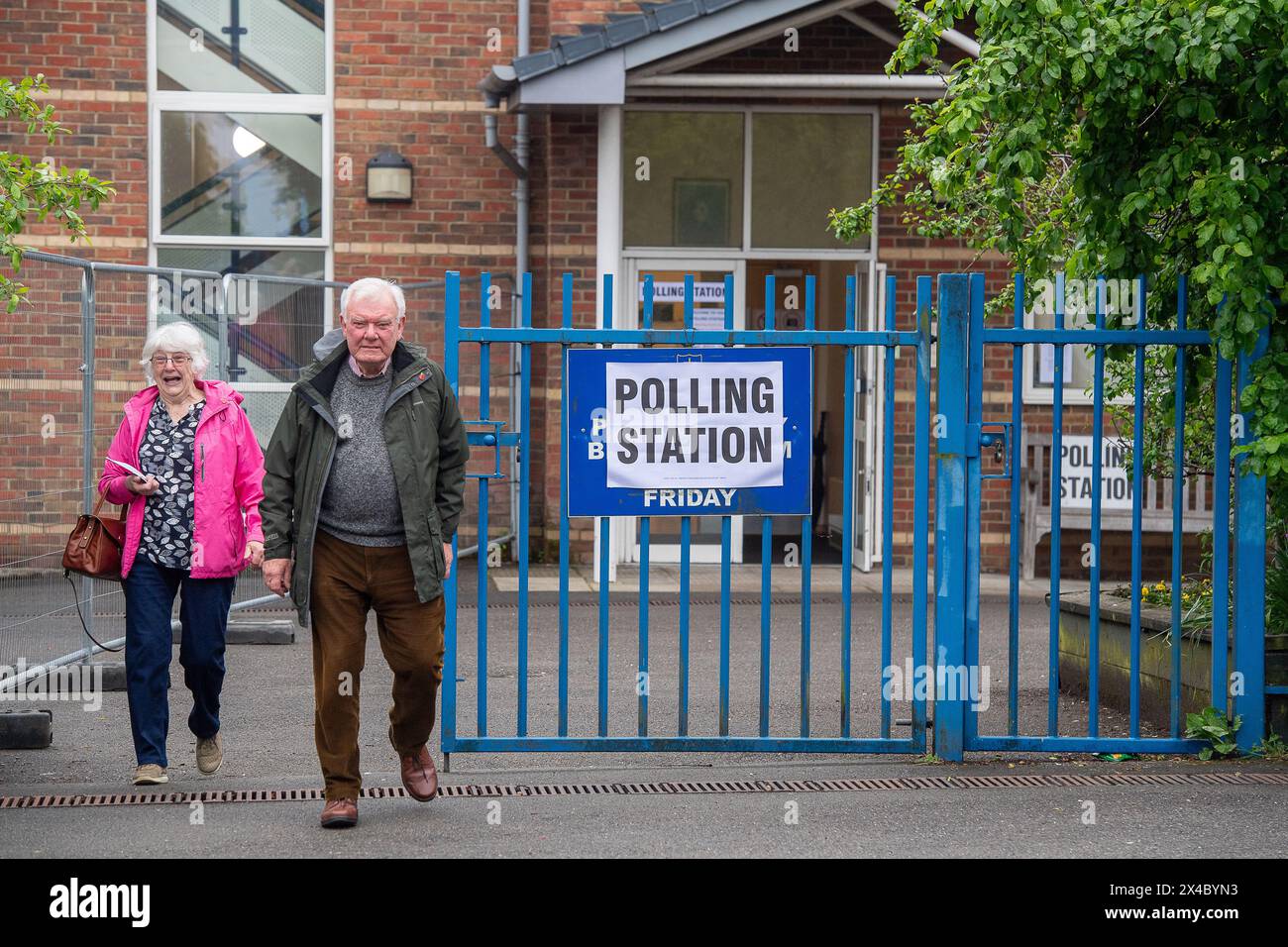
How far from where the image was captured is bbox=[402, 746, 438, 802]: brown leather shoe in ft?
19.1

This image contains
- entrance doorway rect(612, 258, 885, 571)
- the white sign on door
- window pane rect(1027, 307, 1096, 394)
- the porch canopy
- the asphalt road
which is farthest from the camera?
window pane rect(1027, 307, 1096, 394)

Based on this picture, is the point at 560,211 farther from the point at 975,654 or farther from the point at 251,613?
the point at 975,654

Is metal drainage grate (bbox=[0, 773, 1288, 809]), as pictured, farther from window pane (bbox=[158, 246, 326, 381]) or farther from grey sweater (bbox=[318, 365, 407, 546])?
window pane (bbox=[158, 246, 326, 381])

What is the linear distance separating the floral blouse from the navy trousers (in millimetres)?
67

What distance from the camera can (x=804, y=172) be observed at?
43.6 feet

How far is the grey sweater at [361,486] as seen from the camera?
219 inches

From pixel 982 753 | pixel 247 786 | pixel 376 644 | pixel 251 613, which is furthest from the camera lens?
pixel 251 613

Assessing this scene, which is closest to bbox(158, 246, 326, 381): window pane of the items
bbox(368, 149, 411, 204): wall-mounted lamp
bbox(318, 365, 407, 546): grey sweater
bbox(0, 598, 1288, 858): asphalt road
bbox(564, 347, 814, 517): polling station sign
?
bbox(368, 149, 411, 204): wall-mounted lamp

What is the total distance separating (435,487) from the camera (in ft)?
18.9

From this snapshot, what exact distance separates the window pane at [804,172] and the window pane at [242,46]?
355 cm

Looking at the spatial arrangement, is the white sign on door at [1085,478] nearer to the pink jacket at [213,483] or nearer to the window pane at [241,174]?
the window pane at [241,174]

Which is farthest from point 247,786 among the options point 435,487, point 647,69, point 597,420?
point 647,69

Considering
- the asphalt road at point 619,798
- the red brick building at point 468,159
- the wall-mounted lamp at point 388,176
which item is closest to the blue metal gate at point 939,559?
the asphalt road at point 619,798

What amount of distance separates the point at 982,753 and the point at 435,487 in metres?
2.64
